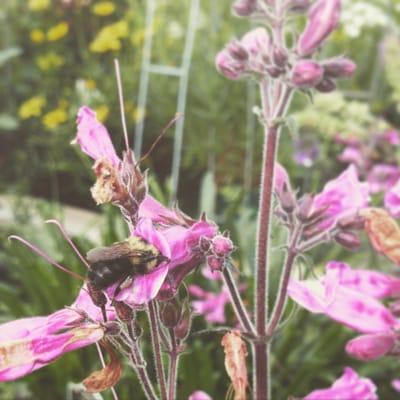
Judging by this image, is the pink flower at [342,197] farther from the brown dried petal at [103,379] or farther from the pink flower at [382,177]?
the pink flower at [382,177]

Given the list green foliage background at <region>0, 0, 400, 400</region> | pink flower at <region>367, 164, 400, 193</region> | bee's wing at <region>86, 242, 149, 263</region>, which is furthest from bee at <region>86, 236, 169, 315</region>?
pink flower at <region>367, 164, 400, 193</region>

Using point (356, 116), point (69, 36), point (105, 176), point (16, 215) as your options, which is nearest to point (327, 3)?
point (105, 176)

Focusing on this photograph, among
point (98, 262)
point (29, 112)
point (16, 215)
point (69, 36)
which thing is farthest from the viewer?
point (69, 36)

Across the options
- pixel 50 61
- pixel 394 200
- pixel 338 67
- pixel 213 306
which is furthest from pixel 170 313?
pixel 50 61

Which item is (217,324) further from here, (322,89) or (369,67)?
(369,67)

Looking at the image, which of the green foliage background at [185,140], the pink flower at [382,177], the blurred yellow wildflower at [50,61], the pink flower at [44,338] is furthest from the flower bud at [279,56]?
the blurred yellow wildflower at [50,61]

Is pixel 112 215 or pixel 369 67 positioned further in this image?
pixel 369 67

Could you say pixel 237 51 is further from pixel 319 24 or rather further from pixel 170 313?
pixel 170 313
